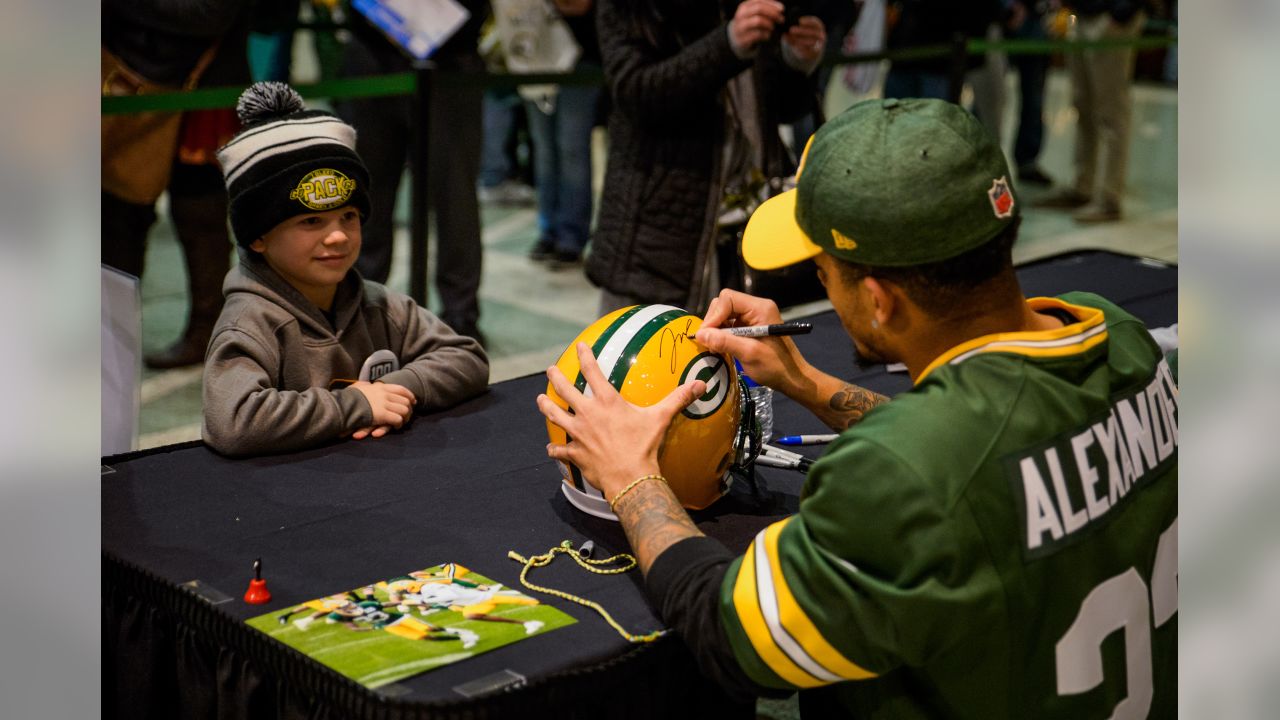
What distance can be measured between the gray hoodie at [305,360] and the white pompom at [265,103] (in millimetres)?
Result: 255

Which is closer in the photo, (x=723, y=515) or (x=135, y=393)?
(x=723, y=515)

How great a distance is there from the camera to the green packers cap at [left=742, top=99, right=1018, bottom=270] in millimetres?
1703

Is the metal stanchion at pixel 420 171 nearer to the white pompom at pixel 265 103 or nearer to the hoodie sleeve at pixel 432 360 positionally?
the hoodie sleeve at pixel 432 360

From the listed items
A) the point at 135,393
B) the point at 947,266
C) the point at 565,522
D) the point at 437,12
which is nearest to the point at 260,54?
the point at 437,12

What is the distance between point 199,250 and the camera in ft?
16.7

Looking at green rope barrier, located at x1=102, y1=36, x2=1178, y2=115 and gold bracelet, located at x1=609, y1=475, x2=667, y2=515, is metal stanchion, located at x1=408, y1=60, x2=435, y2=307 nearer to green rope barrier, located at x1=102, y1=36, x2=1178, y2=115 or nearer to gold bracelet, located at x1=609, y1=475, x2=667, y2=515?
green rope barrier, located at x1=102, y1=36, x2=1178, y2=115

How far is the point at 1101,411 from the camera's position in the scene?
1.73 metres

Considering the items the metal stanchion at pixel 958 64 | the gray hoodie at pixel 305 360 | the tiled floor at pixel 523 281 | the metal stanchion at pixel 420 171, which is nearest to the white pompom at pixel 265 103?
the gray hoodie at pixel 305 360

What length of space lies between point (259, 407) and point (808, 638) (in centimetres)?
122

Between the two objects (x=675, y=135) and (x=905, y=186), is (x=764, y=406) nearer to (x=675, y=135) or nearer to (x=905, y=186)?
(x=905, y=186)

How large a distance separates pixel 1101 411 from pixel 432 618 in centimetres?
88

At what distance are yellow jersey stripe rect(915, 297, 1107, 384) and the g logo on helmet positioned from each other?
18.4 inches
